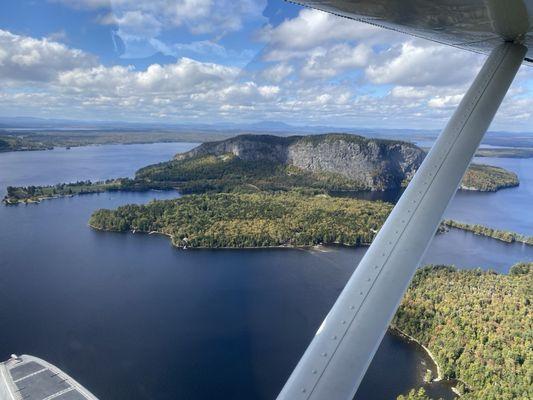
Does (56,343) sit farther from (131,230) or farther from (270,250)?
(131,230)

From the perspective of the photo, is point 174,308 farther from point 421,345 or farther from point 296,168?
point 296,168

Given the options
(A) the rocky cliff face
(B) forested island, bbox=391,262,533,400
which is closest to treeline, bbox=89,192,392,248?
(B) forested island, bbox=391,262,533,400

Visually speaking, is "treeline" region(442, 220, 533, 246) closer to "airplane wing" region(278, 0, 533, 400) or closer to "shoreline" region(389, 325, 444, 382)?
"shoreline" region(389, 325, 444, 382)

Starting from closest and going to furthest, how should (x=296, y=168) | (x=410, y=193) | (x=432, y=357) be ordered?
(x=410, y=193) → (x=432, y=357) → (x=296, y=168)

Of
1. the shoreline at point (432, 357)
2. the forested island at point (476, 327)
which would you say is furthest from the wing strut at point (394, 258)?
the shoreline at point (432, 357)

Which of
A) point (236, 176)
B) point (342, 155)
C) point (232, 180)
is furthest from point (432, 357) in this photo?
point (342, 155)

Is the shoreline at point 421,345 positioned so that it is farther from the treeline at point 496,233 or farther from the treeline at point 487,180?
the treeline at point 487,180
